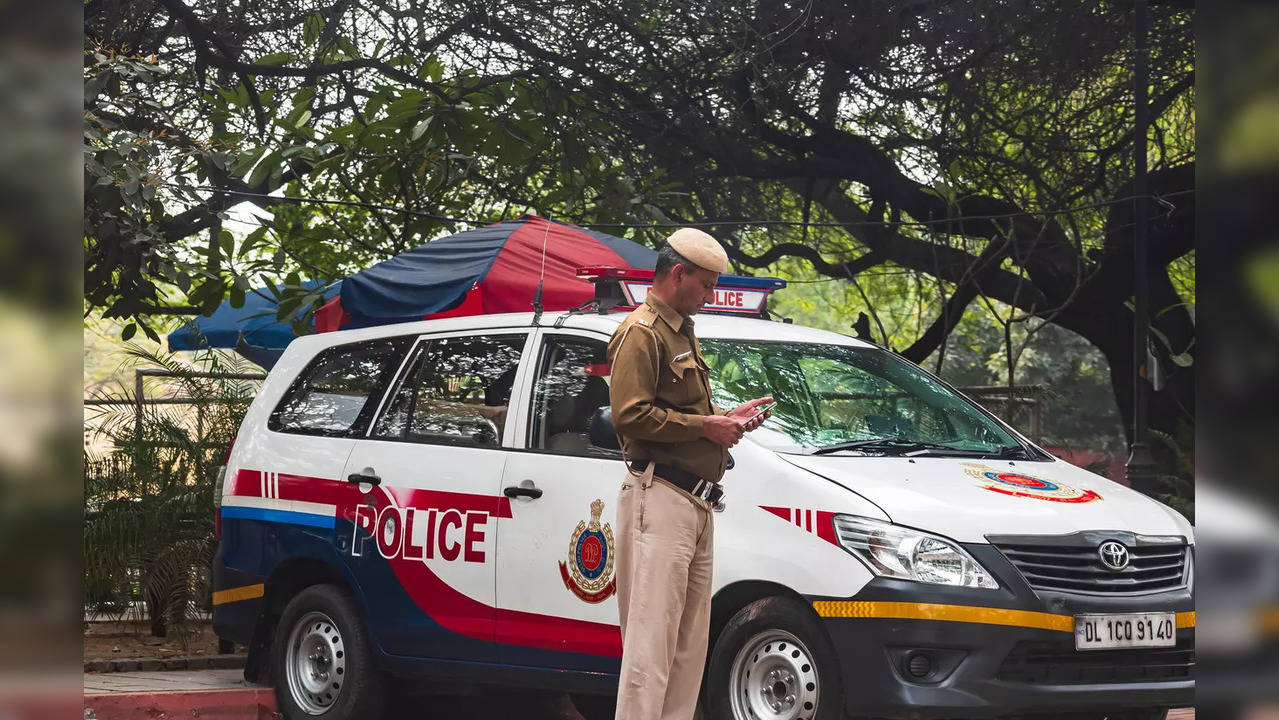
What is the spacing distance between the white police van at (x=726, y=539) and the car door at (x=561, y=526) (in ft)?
0.03

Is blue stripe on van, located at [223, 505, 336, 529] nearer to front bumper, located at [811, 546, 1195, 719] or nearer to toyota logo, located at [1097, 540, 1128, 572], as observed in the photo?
front bumper, located at [811, 546, 1195, 719]

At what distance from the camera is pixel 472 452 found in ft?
20.4

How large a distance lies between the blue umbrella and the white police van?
13.2 feet

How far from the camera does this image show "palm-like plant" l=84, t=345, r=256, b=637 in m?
9.15

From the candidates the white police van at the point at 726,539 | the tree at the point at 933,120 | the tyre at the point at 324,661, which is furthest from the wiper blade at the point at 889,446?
the tree at the point at 933,120

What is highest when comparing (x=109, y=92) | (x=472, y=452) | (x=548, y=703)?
(x=109, y=92)

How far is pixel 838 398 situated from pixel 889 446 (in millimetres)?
431

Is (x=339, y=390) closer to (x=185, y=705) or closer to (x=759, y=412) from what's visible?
(x=185, y=705)

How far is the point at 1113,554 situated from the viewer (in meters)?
5.13
